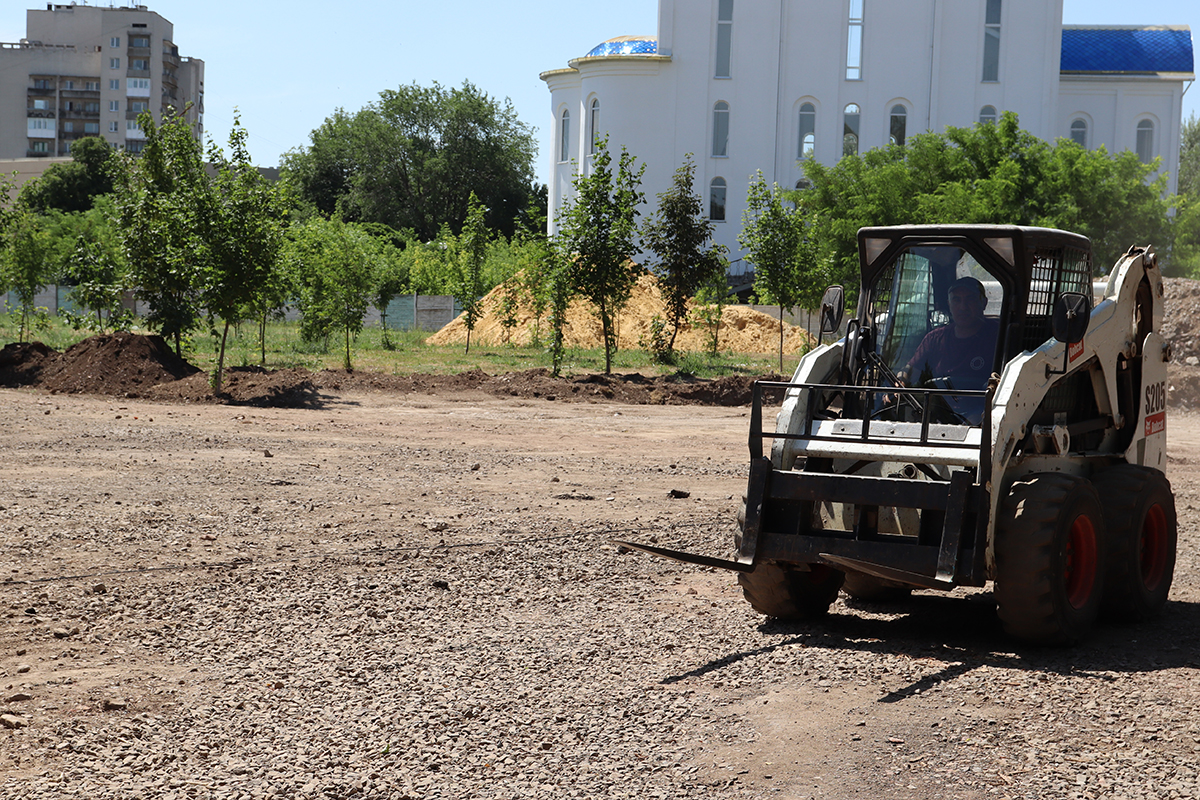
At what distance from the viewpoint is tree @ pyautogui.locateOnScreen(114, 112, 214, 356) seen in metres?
24.4

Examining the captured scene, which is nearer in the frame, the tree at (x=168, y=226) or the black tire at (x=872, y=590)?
the black tire at (x=872, y=590)

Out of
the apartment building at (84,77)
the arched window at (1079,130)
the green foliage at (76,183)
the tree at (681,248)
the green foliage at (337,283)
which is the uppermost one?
the apartment building at (84,77)

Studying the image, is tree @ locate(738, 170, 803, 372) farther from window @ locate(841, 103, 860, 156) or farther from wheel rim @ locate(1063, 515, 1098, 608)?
wheel rim @ locate(1063, 515, 1098, 608)

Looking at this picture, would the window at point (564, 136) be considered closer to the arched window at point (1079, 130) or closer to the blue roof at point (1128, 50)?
the blue roof at point (1128, 50)

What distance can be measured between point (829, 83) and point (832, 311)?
48.3m

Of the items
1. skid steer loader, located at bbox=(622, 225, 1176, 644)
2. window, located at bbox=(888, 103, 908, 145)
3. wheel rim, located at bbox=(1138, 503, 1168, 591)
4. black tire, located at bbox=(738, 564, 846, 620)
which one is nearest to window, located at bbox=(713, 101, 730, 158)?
window, located at bbox=(888, 103, 908, 145)

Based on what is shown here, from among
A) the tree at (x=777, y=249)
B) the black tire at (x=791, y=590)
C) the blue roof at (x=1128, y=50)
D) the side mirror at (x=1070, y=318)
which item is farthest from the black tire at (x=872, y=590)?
the blue roof at (x=1128, y=50)

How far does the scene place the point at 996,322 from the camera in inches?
306

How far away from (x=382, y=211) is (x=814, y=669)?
280 feet

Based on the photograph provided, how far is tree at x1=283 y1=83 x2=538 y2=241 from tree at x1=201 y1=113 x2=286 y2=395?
62290 millimetres

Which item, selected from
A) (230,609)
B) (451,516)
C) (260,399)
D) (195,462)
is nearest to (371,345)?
(260,399)

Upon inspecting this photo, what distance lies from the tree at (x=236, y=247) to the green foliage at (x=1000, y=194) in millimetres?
15790

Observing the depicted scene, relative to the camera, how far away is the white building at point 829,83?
53.1m

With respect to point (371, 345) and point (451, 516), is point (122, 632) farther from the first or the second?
point (371, 345)
